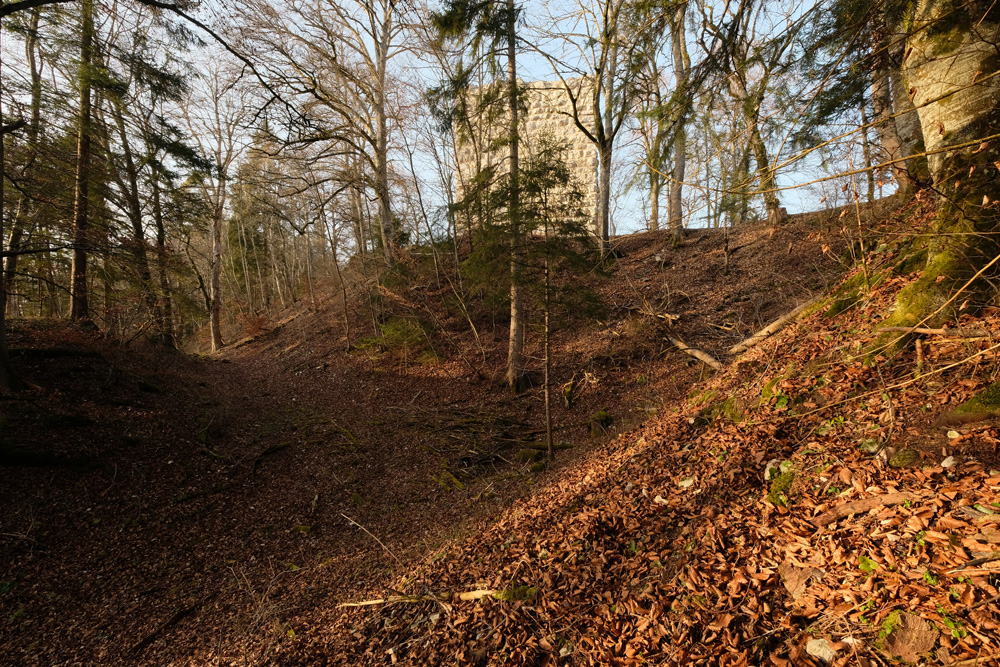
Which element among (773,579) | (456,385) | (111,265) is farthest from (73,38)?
(773,579)

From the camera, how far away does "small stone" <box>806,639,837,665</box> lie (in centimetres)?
186

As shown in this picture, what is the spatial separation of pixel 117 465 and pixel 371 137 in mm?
11965

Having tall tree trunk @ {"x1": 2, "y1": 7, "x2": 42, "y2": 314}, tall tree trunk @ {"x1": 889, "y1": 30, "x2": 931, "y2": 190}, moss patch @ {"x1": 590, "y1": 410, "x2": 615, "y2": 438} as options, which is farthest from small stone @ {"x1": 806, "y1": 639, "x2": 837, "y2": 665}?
tall tree trunk @ {"x1": 2, "y1": 7, "x2": 42, "y2": 314}

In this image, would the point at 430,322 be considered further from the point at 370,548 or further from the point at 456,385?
the point at 370,548

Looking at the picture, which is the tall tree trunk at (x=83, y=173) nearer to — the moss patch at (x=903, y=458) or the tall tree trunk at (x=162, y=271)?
the tall tree trunk at (x=162, y=271)

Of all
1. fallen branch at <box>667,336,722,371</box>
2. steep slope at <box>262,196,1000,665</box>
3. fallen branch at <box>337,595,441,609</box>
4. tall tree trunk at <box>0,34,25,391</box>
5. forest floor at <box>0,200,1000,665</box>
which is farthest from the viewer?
fallen branch at <box>667,336,722,371</box>

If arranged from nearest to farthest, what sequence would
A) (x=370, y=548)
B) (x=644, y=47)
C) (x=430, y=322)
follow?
(x=644, y=47)
(x=370, y=548)
(x=430, y=322)

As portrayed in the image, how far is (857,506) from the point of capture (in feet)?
8.09

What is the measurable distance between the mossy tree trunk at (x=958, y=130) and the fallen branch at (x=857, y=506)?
4.62 feet

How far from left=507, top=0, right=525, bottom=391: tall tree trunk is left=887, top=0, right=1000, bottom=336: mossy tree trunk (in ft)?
17.9

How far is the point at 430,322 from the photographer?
13.4 meters

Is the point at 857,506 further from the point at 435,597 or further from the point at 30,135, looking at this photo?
the point at 30,135

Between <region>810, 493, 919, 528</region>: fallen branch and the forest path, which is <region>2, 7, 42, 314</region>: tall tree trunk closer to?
the forest path

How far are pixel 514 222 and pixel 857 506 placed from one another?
666 cm
